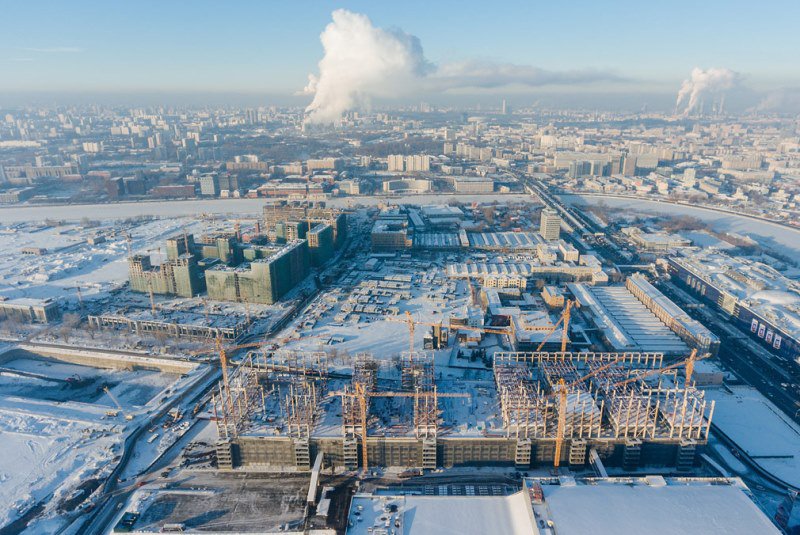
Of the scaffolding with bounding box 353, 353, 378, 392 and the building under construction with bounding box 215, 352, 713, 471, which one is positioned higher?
the scaffolding with bounding box 353, 353, 378, 392

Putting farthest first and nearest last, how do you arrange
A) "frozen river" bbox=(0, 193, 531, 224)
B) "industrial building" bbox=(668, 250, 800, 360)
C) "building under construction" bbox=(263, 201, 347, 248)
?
1. "frozen river" bbox=(0, 193, 531, 224)
2. "building under construction" bbox=(263, 201, 347, 248)
3. "industrial building" bbox=(668, 250, 800, 360)

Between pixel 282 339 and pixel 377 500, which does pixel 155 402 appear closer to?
pixel 282 339

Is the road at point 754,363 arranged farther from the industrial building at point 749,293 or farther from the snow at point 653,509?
the snow at point 653,509

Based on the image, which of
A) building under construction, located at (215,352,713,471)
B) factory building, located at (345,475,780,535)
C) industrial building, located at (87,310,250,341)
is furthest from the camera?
industrial building, located at (87,310,250,341)

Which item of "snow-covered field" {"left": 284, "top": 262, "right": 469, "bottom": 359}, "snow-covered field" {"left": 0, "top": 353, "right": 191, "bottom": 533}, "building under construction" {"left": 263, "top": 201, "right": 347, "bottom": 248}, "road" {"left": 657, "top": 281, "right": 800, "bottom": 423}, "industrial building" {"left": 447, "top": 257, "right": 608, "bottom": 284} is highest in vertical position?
"building under construction" {"left": 263, "top": 201, "right": 347, "bottom": 248}

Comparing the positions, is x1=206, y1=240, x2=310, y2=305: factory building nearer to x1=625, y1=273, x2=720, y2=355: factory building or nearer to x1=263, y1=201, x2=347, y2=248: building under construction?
x1=263, y1=201, x2=347, y2=248: building under construction

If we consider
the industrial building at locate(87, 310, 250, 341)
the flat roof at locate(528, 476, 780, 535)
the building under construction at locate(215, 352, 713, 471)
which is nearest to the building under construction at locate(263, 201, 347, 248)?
the industrial building at locate(87, 310, 250, 341)

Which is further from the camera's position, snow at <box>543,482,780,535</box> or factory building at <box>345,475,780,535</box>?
factory building at <box>345,475,780,535</box>

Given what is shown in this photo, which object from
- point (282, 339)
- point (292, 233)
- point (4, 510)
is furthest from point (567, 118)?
point (4, 510)
